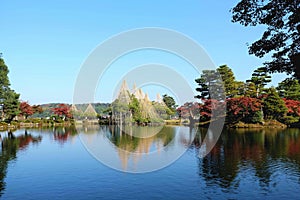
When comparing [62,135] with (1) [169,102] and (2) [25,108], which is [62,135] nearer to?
(2) [25,108]

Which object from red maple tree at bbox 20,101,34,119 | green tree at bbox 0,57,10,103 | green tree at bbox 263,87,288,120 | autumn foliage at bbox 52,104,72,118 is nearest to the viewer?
green tree at bbox 263,87,288,120

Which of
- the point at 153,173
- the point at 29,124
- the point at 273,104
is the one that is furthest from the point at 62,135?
the point at 273,104

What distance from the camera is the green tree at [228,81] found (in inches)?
2125

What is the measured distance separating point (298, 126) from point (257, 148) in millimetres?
28267

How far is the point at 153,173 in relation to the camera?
18.4 metres

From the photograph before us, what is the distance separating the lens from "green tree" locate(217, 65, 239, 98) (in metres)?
54.0

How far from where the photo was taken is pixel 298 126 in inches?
1967

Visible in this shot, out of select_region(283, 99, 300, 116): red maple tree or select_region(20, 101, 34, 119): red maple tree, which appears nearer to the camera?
select_region(283, 99, 300, 116): red maple tree

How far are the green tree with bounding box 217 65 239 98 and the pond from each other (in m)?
26.8

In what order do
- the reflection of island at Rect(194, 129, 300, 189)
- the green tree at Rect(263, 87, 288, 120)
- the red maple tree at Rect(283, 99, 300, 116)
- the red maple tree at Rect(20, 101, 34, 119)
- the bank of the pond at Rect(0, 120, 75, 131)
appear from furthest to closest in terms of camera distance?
the red maple tree at Rect(20, 101, 34, 119), the bank of the pond at Rect(0, 120, 75, 131), the red maple tree at Rect(283, 99, 300, 116), the green tree at Rect(263, 87, 288, 120), the reflection of island at Rect(194, 129, 300, 189)

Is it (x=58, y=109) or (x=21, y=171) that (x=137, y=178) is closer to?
(x=21, y=171)

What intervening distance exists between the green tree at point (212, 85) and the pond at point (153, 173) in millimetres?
25784

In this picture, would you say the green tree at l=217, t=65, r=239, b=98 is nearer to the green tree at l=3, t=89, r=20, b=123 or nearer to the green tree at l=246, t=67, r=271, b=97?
the green tree at l=246, t=67, r=271, b=97

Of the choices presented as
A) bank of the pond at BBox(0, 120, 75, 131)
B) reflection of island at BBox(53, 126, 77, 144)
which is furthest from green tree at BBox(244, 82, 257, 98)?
bank of the pond at BBox(0, 120, 75, 131)
